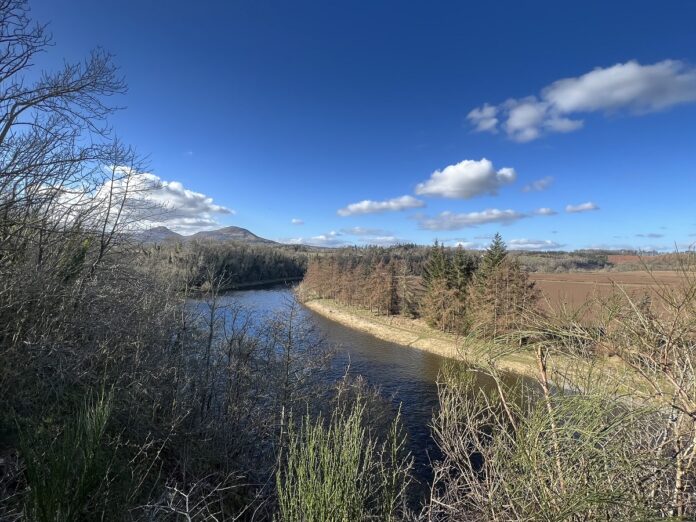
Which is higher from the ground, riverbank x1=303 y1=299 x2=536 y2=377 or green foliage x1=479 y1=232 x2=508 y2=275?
green foliage x1=479 y1=232 x2=508 y2=275

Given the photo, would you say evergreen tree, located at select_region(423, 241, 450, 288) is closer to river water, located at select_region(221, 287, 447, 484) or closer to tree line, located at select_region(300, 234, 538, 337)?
tree line, located at select_region(300, 234, 538, 337)

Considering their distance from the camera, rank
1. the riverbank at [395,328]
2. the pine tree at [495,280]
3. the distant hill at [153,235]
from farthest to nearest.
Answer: the riverbank at [395,328] → the pine tree at [495,280] → the distant hill at [153,235]

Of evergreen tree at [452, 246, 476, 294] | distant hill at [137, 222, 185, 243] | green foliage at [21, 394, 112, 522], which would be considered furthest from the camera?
evergreen tree at [452, 246, 476, 294]

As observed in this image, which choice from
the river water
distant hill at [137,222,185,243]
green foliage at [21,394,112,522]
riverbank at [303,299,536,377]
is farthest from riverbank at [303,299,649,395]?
distant hill at [137,222,185,243]

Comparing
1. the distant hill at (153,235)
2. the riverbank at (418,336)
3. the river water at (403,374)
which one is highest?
the distant hill at (153,235)

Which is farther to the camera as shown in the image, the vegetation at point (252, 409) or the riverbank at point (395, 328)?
the riverbank at point (395, 328)

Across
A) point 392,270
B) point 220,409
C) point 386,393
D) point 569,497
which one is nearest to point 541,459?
point 569,497

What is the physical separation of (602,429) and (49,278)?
31.9 ft

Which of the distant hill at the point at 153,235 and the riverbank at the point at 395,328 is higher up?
the distant hill at the point at 153,235

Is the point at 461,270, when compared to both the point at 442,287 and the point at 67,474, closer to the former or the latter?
the point at 442,287

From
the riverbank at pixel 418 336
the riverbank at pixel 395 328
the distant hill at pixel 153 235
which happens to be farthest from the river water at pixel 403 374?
the distant hill at pixel 153 235

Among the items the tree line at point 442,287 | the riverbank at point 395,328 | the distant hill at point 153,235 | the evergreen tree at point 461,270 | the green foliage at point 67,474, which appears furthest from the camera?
the evergreen tree at point 461,270

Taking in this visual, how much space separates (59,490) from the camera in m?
1.87

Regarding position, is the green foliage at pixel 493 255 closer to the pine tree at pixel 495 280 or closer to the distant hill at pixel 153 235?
the pine tree at pixel 495 280
